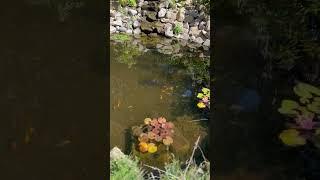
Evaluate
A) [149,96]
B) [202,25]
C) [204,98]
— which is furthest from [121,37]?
[204,98]

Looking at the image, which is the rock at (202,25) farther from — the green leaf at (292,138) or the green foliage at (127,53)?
the green leaf at (292,138)

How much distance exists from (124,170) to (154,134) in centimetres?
78

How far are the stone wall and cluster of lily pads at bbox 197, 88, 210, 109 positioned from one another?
2755 millimetres

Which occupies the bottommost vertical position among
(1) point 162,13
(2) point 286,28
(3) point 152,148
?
(3) point 152,148

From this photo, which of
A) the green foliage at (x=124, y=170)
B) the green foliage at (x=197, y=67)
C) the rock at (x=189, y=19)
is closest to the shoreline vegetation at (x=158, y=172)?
the green foliage at (x=124, y=170)

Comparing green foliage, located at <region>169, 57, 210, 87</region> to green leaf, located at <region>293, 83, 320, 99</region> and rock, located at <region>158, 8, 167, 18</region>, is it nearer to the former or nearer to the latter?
rock, located at <region>158, 8, 167, 18</region>

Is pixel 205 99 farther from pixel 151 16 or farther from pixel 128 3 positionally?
pixel 128 3

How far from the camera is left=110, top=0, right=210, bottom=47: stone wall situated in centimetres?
706

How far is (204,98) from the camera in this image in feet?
12.9
